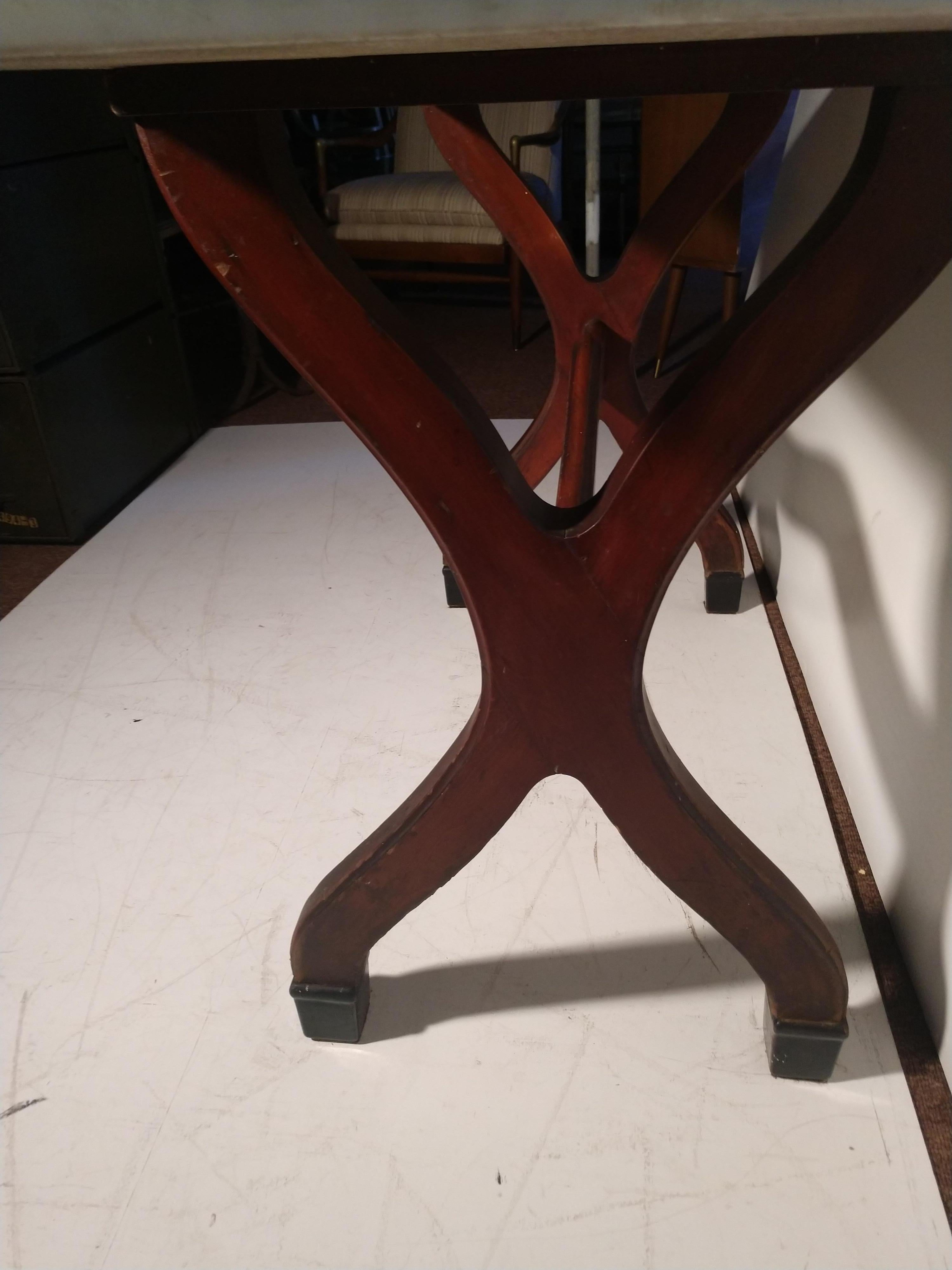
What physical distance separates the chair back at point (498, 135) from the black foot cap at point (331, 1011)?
8.48 ft

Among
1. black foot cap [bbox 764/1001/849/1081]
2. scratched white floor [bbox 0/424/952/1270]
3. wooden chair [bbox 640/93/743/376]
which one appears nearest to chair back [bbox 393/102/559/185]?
wooden chair [bbox 640/93/743/376]

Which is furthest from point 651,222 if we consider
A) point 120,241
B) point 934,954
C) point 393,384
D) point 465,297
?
point 465,297

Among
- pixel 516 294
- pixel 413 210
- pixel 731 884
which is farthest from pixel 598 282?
pixel 413 210

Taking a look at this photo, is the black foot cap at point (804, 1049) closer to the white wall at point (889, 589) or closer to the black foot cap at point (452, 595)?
the white wall at point (889, 589)

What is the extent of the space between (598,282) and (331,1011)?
38.0 inches

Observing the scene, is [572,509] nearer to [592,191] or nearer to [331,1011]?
[331,1011]

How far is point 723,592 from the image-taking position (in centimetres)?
136

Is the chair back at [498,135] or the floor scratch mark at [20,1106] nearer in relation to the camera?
the floor scratch mark at [20,1106]

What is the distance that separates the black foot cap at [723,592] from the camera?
4.42 feet

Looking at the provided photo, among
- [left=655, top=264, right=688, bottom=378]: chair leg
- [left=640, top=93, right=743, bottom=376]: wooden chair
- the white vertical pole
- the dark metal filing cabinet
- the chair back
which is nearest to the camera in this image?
the dark metal filing cabinet

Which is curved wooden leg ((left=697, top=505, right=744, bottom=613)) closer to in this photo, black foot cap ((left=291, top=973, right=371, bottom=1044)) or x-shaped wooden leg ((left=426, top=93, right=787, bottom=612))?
x-shaped wooden leg ((left=426, top=93, right=787, bottom=612))

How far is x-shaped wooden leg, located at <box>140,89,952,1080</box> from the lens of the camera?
0.48 metres

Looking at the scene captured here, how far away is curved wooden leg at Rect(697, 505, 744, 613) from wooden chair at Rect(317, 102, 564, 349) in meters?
1.56

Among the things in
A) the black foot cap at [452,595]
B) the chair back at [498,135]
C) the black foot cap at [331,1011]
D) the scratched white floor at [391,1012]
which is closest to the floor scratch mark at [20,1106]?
the scratched white floor at [391,1012]
